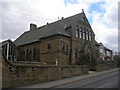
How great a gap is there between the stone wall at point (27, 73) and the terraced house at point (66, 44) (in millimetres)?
10441

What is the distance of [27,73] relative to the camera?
1606 centimetres

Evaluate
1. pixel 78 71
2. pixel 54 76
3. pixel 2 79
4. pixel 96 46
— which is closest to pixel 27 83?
pixel 2 79

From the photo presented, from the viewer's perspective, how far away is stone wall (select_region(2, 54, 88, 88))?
14123 millimetres

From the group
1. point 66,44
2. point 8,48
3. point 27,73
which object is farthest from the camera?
point 8,48

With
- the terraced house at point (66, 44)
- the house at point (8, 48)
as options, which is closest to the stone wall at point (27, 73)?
the terraced house at point (66, 44)

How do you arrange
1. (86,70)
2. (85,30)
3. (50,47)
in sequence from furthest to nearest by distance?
1. (85,30)
2. (50,47)
3. (86,70)

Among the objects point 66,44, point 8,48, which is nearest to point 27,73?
point 66,44

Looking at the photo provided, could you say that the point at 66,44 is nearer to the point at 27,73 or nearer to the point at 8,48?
the point at 8,48

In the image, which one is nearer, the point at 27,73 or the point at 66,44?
the point at 27,73

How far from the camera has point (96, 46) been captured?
45.3 m

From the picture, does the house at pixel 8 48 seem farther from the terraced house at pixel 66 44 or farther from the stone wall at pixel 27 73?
the stone wall at pixel 27 73

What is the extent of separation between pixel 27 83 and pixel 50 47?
18527mm

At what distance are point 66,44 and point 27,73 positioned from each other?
61.6 feet

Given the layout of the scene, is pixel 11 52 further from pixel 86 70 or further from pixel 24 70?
pixel 24 70
